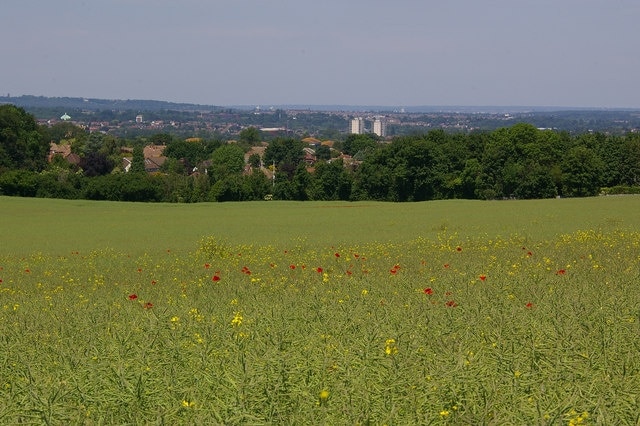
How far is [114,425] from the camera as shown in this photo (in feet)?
16.5

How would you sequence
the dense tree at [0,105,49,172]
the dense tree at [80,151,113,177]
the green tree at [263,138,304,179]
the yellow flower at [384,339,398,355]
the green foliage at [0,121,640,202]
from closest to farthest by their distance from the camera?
the yellow flower at [384,339,398,355], the green foliage at [0,121,640,202], the dense tree at [0,105,49,172], the dense tree at [80,151,113,177], the green tree at [263,138,304,179]

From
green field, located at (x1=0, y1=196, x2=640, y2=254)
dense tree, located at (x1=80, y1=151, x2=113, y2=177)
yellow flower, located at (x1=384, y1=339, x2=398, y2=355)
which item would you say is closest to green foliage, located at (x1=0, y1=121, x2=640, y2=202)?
dense tree, located at (x1=80, y1=151, x2=113, y2=177)

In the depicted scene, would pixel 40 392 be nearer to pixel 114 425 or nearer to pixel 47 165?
pixel 114 425

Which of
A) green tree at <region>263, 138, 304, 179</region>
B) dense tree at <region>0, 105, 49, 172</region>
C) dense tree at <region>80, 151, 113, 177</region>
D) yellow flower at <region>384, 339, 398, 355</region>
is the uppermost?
yellow flower at <region>384, 339, 398, 355</region>

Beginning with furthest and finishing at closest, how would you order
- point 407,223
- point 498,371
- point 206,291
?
point 407,223
point 206,291
point 498,371

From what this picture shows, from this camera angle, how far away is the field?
5.17m

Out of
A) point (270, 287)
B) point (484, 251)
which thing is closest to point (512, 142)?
point (484, 251)

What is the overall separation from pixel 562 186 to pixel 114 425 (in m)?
77.8

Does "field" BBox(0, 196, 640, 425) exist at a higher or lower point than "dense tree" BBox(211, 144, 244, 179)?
higher

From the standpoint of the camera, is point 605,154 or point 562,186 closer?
point 562,186

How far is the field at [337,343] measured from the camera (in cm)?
517

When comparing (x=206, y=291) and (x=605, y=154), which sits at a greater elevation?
(x=206, y=291)

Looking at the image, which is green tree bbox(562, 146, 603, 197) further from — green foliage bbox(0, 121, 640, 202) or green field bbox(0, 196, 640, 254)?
green field bbox(0, 196, 640, 254)

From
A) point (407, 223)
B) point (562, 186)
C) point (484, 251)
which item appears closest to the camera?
point (484, 251)
